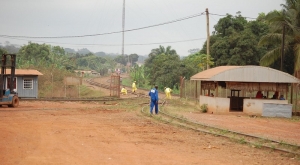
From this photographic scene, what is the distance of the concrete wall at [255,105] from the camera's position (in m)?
26.6

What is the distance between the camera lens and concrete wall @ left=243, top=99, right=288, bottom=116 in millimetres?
26562

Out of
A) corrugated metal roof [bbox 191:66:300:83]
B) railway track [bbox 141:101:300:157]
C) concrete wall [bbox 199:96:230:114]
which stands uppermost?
corrugated metal roof [bbox 191:66:300:83]

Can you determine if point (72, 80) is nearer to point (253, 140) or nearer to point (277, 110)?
point (277, 110)

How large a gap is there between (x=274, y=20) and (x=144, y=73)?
47205 mm

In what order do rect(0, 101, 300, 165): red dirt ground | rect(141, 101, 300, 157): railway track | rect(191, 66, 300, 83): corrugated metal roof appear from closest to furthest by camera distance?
1. rect(0, 101, 300, 165): red dirt ground
2. rect(141, 101, 300, 157): railway track
3. rect(191, 66, 300, 83): corrugated metal roof

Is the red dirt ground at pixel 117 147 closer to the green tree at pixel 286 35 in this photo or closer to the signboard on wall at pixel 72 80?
the green tree at pixel 286 35

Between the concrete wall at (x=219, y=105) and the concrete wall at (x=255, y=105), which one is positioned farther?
the concrete wall at (x=219, y=105)

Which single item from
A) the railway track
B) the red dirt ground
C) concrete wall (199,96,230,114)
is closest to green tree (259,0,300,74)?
concrete wall (199,96,230,114)

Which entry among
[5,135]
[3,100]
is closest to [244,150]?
[5,135]

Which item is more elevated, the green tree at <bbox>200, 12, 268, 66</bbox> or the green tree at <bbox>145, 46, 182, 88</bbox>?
the green tree at <bbox>200, 12, 268, 66</bbox>

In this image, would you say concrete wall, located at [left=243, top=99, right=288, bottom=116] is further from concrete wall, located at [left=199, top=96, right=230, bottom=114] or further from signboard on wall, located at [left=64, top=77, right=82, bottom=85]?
signboard on wall, located at [left=64, top=77, right=82, bottom=85]

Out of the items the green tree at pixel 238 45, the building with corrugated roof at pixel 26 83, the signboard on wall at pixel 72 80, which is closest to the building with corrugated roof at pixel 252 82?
the green tree at pixel 238 45

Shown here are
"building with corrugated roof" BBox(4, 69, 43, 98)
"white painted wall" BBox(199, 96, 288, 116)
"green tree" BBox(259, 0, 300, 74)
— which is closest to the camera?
"white painted wall" BBox(199, 96, 288, 116)

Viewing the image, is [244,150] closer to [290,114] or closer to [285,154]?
[285,154]
